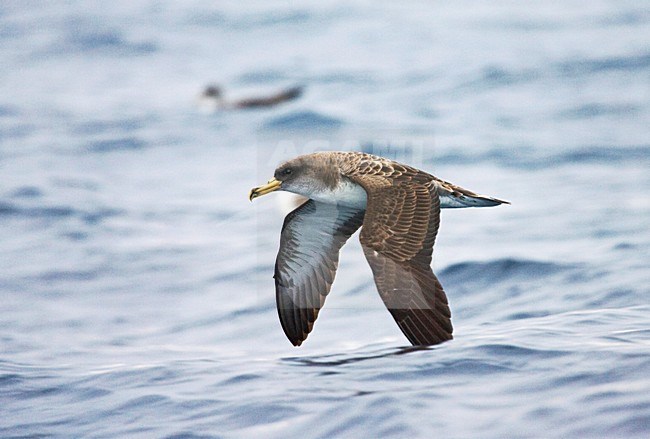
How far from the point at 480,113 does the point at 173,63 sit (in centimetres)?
852

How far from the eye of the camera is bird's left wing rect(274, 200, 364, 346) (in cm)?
782

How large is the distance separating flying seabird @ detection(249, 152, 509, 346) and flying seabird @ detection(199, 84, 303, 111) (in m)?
11.8

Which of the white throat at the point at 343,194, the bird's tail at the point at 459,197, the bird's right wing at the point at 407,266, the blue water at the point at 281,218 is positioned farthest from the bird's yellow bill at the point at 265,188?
the blue water at the point at 281,218

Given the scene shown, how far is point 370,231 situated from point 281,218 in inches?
233

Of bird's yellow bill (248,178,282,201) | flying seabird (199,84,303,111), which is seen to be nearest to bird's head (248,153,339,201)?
bird's yellow bill (248,178,282,201)

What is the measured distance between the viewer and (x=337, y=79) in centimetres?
2178

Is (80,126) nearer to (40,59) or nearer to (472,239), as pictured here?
(40,59)

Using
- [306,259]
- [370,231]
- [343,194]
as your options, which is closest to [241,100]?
[306,259]

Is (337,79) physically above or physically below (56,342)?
above

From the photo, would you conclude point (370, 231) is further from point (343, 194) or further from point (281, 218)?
point (281, 218)

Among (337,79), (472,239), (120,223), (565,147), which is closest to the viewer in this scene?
(472,239)

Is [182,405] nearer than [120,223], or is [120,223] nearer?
[182,405]

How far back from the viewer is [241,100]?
2002 cm

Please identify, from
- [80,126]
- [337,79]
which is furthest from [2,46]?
[337,79]
